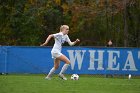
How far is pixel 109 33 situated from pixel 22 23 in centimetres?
723

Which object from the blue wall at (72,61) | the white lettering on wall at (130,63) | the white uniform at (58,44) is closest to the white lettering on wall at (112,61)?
the blue wall at (72,61)

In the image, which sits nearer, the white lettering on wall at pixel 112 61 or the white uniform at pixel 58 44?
the white uniform at pixel 58 44

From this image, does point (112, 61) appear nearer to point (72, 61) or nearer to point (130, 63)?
point (130, 63)

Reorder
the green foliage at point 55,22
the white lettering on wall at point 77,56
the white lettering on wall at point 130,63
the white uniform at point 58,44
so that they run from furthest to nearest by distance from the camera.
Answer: the green foliage at point 55,22 → the white lettering on wall at point 130,63 → the white lettering on wall at point 77,56 → the white uniform at point 58,44

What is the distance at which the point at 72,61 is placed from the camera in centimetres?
2334

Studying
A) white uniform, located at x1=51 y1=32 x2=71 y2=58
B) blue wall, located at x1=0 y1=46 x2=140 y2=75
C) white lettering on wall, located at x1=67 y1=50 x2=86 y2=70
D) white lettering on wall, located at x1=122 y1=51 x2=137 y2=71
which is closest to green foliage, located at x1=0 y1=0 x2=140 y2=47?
white lettering on wall, located at x1=122 y1=51 x2=137 y2=71

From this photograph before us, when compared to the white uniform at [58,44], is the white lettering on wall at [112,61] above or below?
below

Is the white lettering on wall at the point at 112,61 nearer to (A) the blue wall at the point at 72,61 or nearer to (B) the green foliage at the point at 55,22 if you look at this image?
(A) the blue wall at the point at 72,61

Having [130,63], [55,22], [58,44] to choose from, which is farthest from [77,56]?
[55,22]

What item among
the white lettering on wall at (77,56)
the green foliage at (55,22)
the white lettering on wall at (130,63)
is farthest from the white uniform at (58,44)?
the green foliage at (55,22)

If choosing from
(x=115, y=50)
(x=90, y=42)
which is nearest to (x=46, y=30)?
(x=90, y=42)

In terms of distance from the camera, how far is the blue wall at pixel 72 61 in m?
23.4

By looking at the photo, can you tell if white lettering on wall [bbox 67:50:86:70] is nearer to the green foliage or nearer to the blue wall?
the blue wall

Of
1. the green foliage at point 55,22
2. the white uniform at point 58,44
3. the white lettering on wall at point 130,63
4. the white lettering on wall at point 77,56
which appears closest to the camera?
the white uniform at point 58,44
